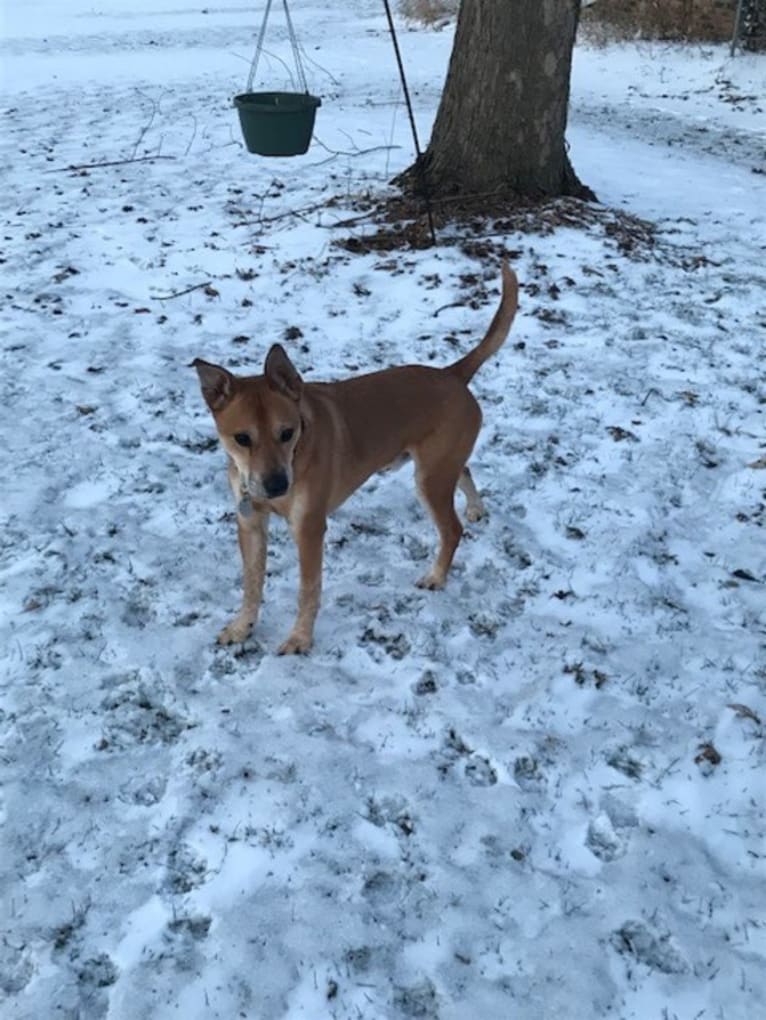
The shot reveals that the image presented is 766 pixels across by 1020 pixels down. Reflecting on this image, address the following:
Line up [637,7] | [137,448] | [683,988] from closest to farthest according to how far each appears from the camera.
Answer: [683,988] → [137,448] → [637,7]

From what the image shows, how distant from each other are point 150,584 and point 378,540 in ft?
3.77

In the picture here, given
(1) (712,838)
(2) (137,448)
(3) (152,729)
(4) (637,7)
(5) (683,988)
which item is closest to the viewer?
(5) (683,988)

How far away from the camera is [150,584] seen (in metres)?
4.09

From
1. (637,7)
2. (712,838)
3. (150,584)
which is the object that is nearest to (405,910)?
(712,838)

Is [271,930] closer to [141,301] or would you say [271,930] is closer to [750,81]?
[141,301]

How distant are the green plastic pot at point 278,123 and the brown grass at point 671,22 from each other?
14.9m

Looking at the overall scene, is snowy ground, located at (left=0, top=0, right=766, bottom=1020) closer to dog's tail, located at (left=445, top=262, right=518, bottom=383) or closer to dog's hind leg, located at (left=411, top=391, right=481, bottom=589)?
dog's hind leg, located at (left=411, top=391, right=481, bottom=589)

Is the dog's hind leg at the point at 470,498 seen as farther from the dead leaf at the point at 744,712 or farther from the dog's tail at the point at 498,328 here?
the dead leaf at the point at 744,712

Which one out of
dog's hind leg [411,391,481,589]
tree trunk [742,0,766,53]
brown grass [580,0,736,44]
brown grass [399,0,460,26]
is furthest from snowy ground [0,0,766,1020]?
brown grass [399,0,460,26]

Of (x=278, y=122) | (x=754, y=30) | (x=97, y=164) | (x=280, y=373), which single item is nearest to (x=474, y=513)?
(x=280, y=373)

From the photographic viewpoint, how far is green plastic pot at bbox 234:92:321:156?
261 inches

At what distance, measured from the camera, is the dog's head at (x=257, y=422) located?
125 inches

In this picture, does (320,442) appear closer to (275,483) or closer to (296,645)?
(275,483)

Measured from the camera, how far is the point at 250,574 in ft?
12.4
